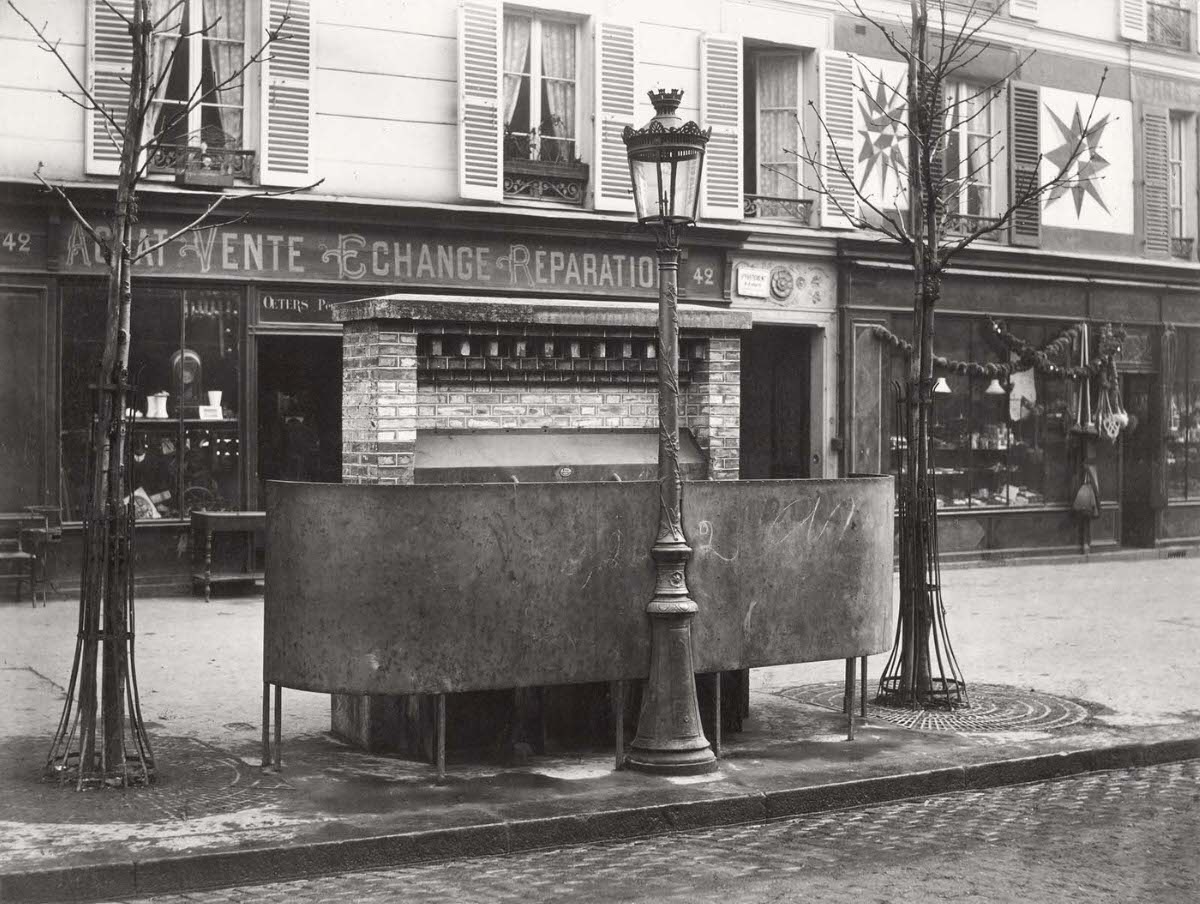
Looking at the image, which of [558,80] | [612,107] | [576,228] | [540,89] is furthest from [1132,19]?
[576,228]

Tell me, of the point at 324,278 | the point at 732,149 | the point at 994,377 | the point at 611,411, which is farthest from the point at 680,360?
the point at 994,377

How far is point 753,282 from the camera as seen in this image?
16.8 metres

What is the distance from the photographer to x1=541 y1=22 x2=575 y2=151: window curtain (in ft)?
51.9

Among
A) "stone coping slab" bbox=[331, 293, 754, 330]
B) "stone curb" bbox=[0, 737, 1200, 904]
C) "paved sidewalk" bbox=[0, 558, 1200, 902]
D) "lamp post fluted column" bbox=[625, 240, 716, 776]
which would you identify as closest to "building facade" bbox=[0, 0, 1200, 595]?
"paved sidewalk" bbox=[0, 558, 1200, 902]

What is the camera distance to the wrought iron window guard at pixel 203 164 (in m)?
13.8

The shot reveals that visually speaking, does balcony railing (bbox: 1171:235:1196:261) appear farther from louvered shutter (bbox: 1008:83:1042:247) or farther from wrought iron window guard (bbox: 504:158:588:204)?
wrought iron window guard (bbox: 504:158:588:204)

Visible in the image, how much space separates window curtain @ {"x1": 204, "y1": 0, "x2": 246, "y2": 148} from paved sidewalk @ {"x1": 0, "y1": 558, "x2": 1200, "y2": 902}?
5392 millimetres

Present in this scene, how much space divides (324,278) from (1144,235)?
11.7 metres

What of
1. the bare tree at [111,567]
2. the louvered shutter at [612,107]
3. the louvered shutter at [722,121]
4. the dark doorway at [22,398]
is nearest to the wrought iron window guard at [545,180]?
the louvered shutter at [612,107]

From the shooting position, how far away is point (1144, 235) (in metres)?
19.8

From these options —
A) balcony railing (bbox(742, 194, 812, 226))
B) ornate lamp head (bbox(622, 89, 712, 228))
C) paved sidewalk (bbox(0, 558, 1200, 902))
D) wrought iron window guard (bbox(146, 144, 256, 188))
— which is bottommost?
paved sidewalk (bbox(0, 558, 1200, 902))

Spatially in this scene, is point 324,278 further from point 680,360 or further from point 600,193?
point 680,360

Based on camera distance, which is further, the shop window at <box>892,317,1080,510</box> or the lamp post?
the shop window at <box>892,317,1080,510</box>

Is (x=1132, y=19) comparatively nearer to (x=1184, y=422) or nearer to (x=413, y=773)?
(x=1184, y=422)
